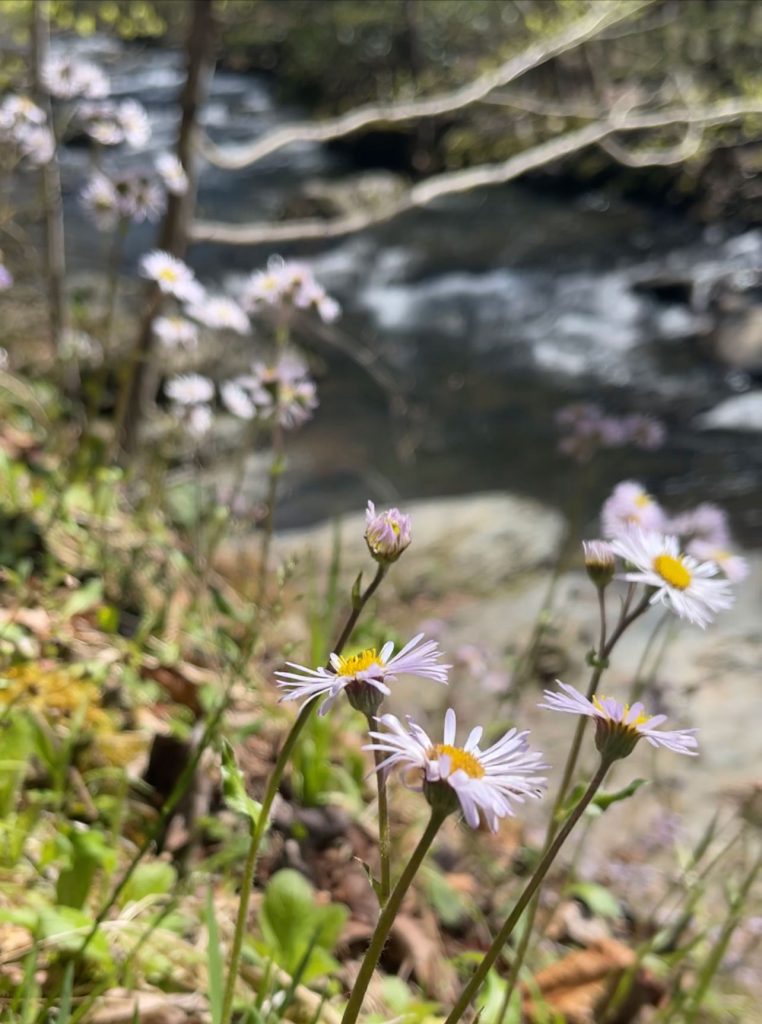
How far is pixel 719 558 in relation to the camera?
1.93 m

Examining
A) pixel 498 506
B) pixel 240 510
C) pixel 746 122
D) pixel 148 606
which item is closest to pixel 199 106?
pixel 240 510

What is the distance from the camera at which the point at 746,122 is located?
1045 cm

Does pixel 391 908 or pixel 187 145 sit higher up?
pixel 187 145

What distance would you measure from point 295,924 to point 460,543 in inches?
126

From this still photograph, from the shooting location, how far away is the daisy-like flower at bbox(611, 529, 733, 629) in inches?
39.2

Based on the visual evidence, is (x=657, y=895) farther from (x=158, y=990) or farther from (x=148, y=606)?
(x=158, y=990)

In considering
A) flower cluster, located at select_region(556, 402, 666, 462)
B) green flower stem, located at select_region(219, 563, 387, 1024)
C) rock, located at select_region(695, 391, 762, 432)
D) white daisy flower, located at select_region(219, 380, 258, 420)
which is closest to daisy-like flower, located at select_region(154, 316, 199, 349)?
white daisy flower, located at select_region(219, 380, 258, 420)

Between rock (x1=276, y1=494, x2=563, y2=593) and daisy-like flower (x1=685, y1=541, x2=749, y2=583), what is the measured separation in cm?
187

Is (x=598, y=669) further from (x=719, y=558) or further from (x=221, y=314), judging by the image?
(x=221, y=314)

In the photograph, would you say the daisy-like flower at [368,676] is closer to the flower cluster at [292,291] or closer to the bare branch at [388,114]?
the flower cluster at [292,291]

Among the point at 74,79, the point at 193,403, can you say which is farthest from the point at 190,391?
the point at 74,79

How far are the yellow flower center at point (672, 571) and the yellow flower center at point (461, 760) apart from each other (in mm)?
438

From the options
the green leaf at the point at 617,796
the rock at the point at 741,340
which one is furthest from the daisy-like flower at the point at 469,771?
the rock at the point at 741,340

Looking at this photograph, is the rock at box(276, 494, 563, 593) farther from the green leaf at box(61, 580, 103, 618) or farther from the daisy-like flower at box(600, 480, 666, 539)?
the daisy-like flower at box(600, 480, 666, 539)
